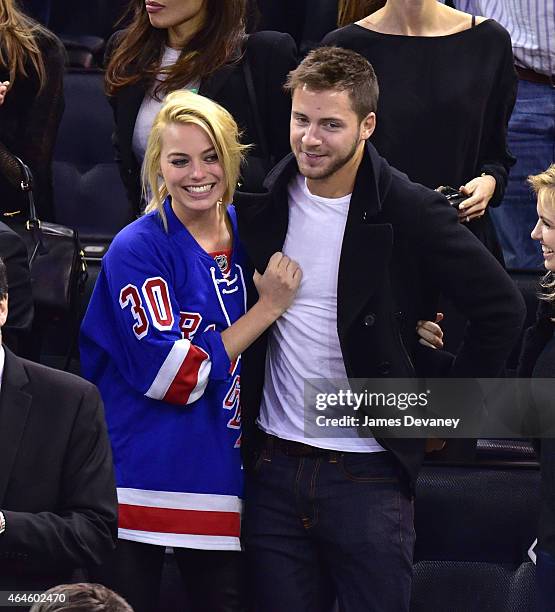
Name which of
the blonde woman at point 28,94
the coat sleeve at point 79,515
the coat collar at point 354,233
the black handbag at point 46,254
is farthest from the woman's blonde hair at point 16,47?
the coat sleeve at point 79,515

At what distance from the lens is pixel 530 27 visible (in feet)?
15.1

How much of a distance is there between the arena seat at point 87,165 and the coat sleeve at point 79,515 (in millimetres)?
2303

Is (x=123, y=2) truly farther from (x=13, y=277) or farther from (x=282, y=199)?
(x=282, y=199)

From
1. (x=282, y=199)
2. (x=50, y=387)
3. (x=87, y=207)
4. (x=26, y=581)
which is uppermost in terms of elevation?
(x=282, y=199)

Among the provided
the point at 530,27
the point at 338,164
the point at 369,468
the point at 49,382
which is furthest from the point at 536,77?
the point at 49,382

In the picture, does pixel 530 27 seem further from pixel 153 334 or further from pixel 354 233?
pixel 153 334

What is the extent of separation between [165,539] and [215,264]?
0.61m

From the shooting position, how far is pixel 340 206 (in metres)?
3.08

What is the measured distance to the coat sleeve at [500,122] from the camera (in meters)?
3.58

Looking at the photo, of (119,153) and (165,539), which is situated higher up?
(119,153)

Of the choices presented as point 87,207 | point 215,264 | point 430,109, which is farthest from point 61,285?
point 87,207

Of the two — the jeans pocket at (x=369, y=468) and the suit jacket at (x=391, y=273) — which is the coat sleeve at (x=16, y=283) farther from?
the jeans pocket at (x=369, y=468)

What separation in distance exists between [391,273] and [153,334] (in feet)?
1.78

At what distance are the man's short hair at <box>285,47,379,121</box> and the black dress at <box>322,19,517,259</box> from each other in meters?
0.50
